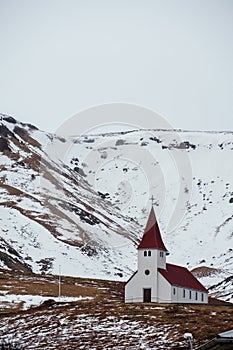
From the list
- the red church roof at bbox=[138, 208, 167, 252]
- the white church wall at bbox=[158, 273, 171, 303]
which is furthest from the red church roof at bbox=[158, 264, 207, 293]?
the red church roof at bbox=[138, 208, 167, 252]

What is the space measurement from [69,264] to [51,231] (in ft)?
72.3

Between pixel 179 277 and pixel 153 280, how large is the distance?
596 cm

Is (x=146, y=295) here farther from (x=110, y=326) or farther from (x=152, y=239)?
(x=110, y=326)

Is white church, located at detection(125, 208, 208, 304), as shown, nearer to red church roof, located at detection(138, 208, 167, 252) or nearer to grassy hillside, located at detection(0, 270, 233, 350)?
red church roof, located at detection(138, 208, 167, 252)

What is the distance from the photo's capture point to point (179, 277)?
77.2 meters

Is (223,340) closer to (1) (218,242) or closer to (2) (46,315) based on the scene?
(2) (46,315)

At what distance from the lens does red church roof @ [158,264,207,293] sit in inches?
2876

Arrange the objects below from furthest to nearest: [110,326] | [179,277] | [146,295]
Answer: [179,277], [146,295], [110,326]

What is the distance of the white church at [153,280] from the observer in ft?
236

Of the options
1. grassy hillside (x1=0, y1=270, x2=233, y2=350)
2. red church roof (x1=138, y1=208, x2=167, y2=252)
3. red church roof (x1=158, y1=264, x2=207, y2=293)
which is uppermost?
red church roof (x1=138, y1=208, x2=167, y2=252)

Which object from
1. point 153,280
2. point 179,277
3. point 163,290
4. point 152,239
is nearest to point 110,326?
point 163,290

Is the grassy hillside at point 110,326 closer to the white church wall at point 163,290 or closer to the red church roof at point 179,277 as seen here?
the white church wall at point 163,290

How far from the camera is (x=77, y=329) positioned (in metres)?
Result: 45.9

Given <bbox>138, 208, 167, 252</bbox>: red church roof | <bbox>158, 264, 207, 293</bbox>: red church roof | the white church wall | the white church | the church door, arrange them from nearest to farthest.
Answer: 1. the white church wall
2. the white church
3. the church door
4. <bbox>158, 264, 207, 293</bbox>: red church roof
5. <bbox>138, 208, 167, 252</bbox>: red church roof
